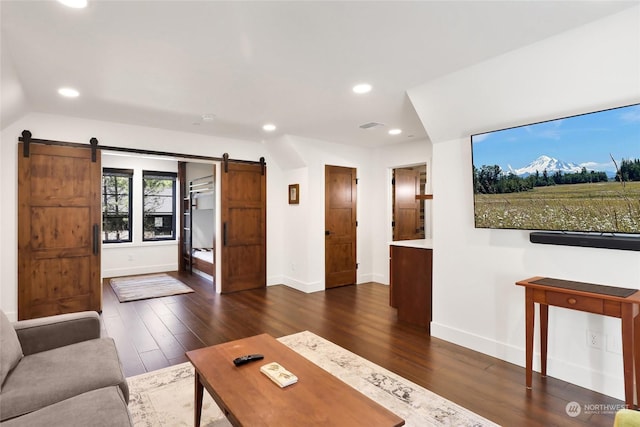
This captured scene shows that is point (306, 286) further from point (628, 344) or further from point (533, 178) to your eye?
point (628, 344)

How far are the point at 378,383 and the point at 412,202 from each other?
4017 mm

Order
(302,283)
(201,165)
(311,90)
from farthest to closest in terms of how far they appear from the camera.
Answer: (201,165), (302,283), (311,90)

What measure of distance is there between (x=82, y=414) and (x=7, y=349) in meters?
0.77

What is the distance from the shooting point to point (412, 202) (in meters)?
6.02

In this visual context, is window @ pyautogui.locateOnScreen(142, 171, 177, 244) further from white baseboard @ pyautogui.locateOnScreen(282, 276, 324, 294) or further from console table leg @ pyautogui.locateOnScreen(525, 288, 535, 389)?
console table leg @ pyautogui.locateOnScreen(525, 288, 535, 389)

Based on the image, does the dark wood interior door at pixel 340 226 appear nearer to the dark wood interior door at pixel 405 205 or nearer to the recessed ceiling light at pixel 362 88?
the dark wood interior door at pixel 405 205

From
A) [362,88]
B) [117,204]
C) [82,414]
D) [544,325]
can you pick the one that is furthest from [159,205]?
[544,325]

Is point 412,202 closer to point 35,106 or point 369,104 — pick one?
point 369,104

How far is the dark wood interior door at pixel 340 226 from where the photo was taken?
5652 mm

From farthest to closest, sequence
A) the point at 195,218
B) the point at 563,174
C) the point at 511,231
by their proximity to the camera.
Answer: the point at 195,218 < the point at 511,231 < the point at 563,174

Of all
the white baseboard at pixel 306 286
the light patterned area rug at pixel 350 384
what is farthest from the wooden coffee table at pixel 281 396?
the white baseboard at pixel 306 286

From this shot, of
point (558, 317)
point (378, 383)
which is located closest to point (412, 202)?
point (558, 317)

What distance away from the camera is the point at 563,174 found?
2.44 meters

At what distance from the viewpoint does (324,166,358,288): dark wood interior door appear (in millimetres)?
5652
